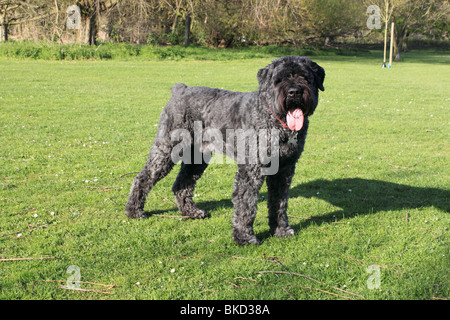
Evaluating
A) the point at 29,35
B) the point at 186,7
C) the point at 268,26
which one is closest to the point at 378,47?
the point at 268,26

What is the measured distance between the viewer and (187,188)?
17.6ft

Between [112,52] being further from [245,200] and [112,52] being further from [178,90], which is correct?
[245,200]

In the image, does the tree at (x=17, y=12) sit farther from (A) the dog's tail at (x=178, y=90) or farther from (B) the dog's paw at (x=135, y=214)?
(B) the dog's paw at (x=135, y=214)

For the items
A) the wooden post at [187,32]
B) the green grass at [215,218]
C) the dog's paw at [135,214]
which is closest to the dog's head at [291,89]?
the green grass at [215,218]

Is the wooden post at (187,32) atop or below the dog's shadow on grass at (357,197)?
atop

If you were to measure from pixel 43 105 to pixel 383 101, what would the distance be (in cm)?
1084

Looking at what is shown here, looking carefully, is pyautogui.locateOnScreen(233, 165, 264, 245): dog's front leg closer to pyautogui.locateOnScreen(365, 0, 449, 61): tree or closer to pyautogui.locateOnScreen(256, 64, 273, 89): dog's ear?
pyautogui.locateOnScreen(256, 64, 273, 89): dog's ear

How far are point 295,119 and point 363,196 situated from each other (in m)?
2.52

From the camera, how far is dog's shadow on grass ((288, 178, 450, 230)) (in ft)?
17.4

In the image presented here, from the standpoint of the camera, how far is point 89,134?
8977mm

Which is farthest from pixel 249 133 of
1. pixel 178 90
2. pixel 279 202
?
pixel 178 90

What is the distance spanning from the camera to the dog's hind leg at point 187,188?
5219 millimetres
